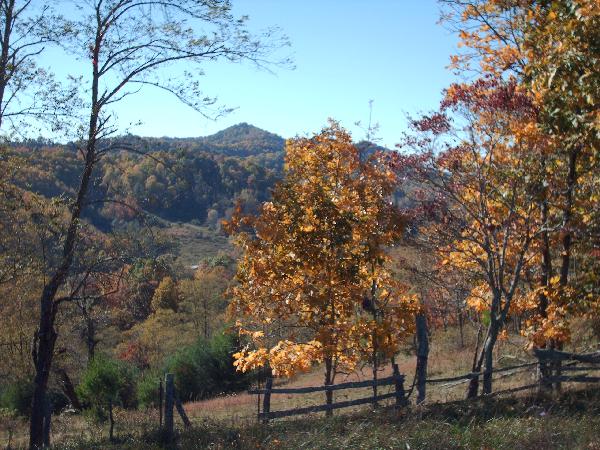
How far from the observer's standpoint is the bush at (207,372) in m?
31.6

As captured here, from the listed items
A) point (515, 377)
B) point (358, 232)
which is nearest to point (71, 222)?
point (358, 232)

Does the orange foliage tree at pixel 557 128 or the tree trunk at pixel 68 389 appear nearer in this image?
the orange foliage tree at pixel 557 128

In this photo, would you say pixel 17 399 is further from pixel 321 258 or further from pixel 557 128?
pixel 557 128

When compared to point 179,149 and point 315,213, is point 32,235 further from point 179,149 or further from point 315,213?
point 315,213

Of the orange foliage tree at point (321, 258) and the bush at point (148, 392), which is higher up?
the orange foliage tree at point (321, 258)

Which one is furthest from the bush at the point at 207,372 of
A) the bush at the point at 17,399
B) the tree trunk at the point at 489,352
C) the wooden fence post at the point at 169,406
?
the tree trunk at the point at 489,352

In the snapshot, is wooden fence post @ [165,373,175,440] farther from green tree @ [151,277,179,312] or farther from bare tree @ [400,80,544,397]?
green tree @ [151,277,179,312]

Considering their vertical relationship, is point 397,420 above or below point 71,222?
below

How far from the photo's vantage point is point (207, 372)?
105 feet

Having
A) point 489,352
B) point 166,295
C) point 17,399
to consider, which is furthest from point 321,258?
point 166,295

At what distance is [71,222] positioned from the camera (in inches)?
429

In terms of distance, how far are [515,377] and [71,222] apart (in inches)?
477

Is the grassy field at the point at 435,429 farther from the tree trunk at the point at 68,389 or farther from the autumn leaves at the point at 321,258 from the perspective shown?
the tree trunk at the point at 68,389

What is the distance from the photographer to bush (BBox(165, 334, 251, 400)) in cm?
3161
